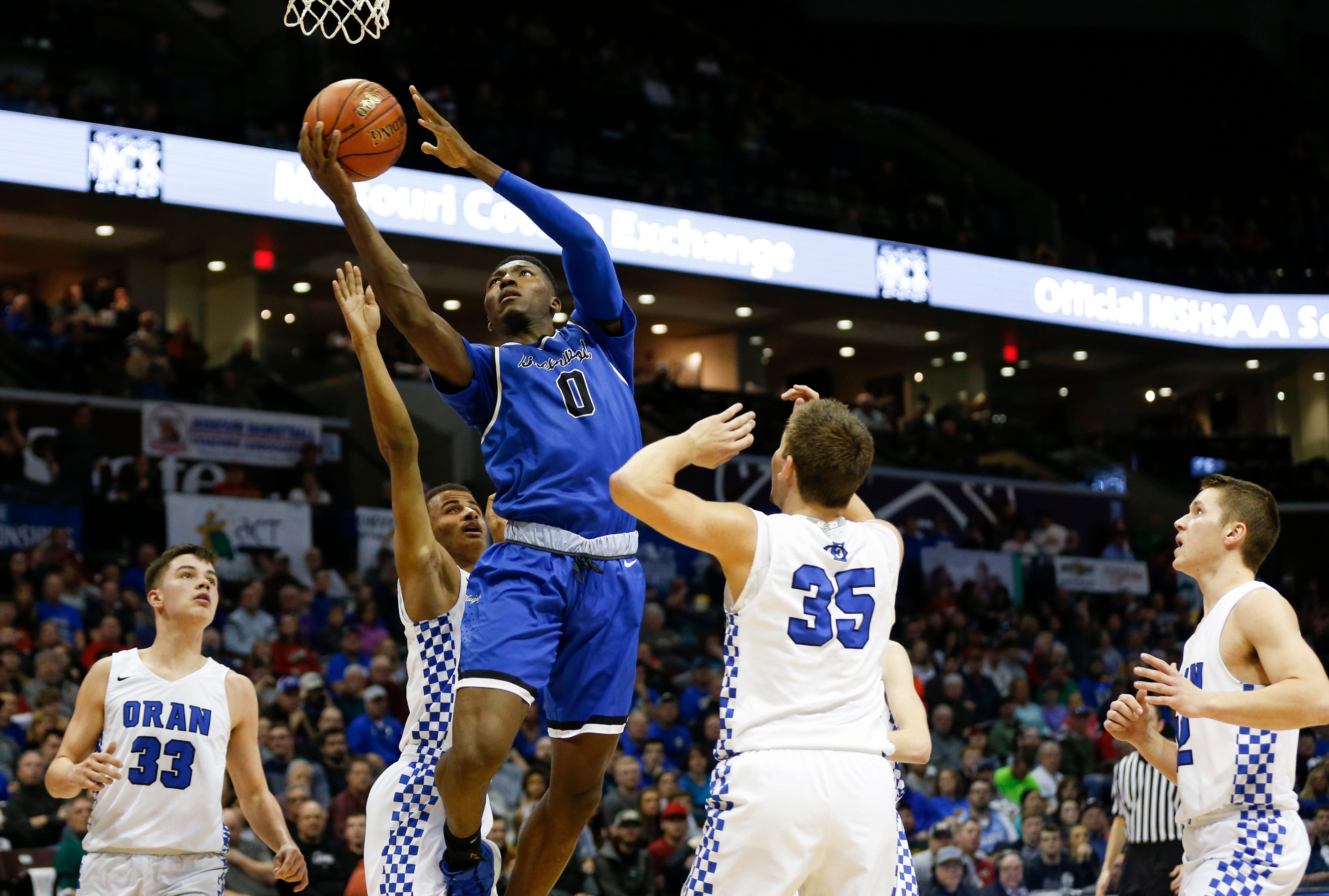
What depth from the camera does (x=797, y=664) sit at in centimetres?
407

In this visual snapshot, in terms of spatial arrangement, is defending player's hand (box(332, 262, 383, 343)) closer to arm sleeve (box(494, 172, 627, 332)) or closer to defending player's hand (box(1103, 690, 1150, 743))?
arm sleeve (box(494, 172, 627, 332))

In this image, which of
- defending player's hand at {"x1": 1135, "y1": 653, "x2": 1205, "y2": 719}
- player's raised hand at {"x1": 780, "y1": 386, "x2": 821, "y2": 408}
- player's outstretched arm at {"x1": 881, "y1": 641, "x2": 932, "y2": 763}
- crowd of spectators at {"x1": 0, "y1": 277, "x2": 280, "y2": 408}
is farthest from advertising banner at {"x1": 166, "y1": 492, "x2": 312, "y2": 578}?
defending player's hand at {"x1": 1135, "y1": 653, "x2": 1205, "y2": 719}

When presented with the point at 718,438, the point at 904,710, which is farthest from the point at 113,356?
the point at 718,438

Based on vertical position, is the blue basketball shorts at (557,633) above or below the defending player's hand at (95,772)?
above

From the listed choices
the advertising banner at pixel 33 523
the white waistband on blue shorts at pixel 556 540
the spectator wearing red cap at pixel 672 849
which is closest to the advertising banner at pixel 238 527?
the advertising banner at pixel 33 523

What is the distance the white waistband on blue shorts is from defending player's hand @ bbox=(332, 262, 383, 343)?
0.86m

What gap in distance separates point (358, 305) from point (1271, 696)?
11.0 ft

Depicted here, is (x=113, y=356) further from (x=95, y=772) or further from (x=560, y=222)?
(x=560, y=222)

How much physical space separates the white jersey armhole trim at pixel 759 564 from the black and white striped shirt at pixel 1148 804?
→ 4.83 m

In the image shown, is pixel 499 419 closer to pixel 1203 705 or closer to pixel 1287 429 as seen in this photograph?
pixel 1203 705

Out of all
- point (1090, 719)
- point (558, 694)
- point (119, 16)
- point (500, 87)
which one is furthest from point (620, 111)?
point (558, 694)

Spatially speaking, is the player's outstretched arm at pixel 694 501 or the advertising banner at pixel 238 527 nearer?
the player's outstretched arm at pixel 694 501

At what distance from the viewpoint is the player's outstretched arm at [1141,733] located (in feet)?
15.9

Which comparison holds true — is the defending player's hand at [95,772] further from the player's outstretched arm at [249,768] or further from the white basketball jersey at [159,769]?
the player's outstretched arm at [249,768]
